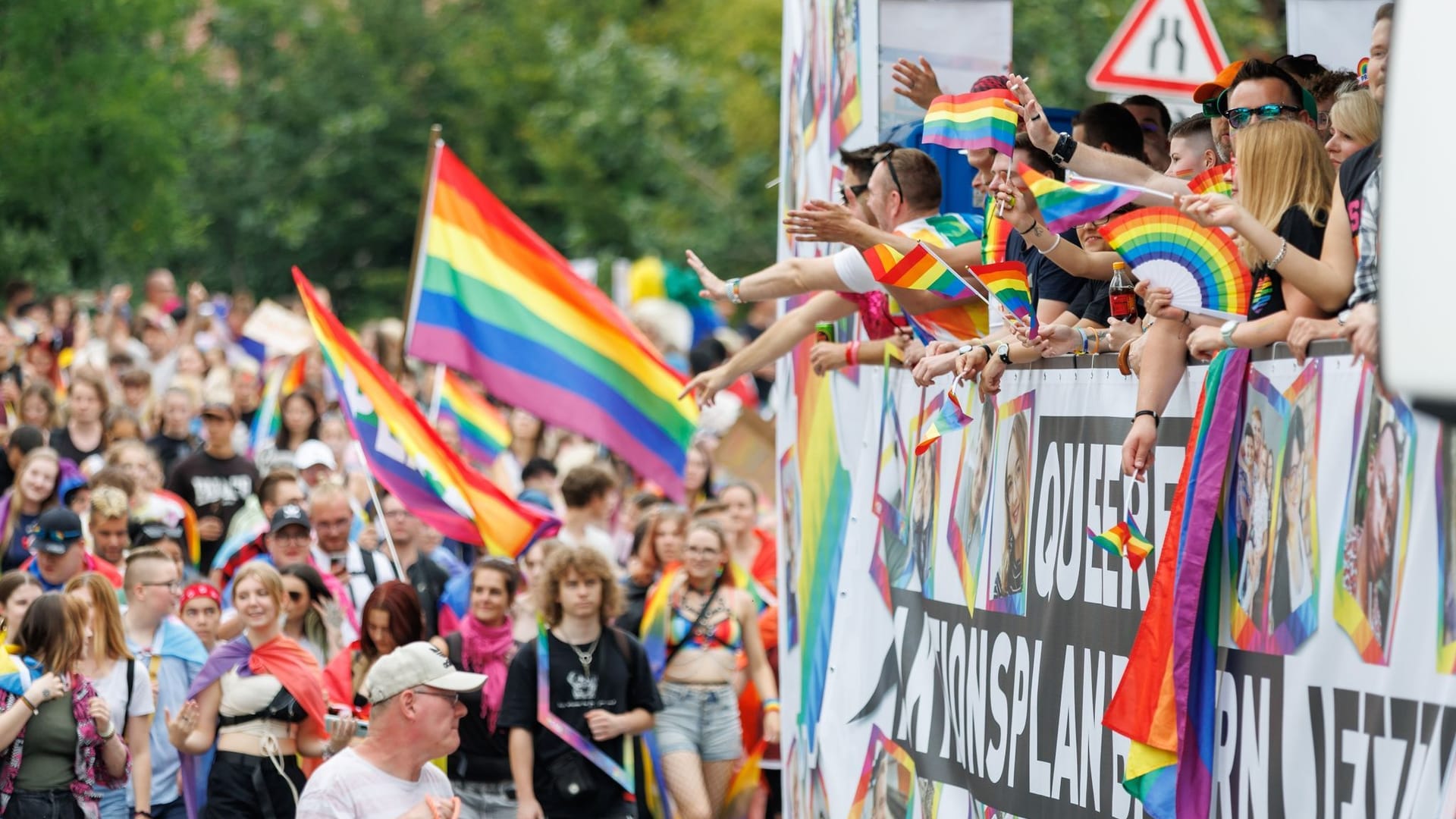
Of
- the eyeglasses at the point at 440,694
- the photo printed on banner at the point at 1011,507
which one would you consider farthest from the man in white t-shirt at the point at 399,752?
the photo printed on banner at the point at 1011,507

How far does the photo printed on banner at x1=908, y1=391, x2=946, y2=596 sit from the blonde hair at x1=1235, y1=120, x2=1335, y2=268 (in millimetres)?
2280

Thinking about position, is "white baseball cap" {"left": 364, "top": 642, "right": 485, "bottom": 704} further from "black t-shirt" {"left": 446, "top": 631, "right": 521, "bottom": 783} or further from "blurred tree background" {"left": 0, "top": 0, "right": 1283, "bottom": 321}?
"blurred tree background" {"left": 0, "top": 0, "right": 1283, "bottom": 321}

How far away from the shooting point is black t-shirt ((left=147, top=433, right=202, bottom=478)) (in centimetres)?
1530

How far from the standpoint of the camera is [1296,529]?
193 inches

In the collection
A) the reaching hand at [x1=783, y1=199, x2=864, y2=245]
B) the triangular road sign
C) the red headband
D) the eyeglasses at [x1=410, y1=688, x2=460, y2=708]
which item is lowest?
the eyeglasses at [x1=410, y1=688, x2=460, y2=708]

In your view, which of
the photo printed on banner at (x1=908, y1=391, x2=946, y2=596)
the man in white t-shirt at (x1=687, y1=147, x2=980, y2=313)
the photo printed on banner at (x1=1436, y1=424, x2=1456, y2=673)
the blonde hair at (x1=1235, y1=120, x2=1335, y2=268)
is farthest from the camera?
the man in white t-shirt at (x1=687, y1=147, x2=980, y2=313)

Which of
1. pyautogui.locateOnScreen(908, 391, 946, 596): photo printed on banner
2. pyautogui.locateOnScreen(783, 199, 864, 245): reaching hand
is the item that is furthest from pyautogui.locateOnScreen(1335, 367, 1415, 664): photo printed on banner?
pyautogui.locateOnScreen(783, 199, 864, 245): reaching hand

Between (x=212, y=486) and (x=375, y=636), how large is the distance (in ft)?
14.0

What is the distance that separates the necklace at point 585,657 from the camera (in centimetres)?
985

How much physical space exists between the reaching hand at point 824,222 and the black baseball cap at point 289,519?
14.9 ft

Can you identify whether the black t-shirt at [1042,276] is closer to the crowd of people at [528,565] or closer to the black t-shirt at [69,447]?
the crowd of people at [528,565]

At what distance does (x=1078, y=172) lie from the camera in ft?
21.7

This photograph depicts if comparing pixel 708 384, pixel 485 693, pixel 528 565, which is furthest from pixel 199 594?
pixel 708 384

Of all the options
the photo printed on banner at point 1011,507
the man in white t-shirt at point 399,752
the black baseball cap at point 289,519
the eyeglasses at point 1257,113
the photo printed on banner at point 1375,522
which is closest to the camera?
the photo printed on banner at point 1375,522
